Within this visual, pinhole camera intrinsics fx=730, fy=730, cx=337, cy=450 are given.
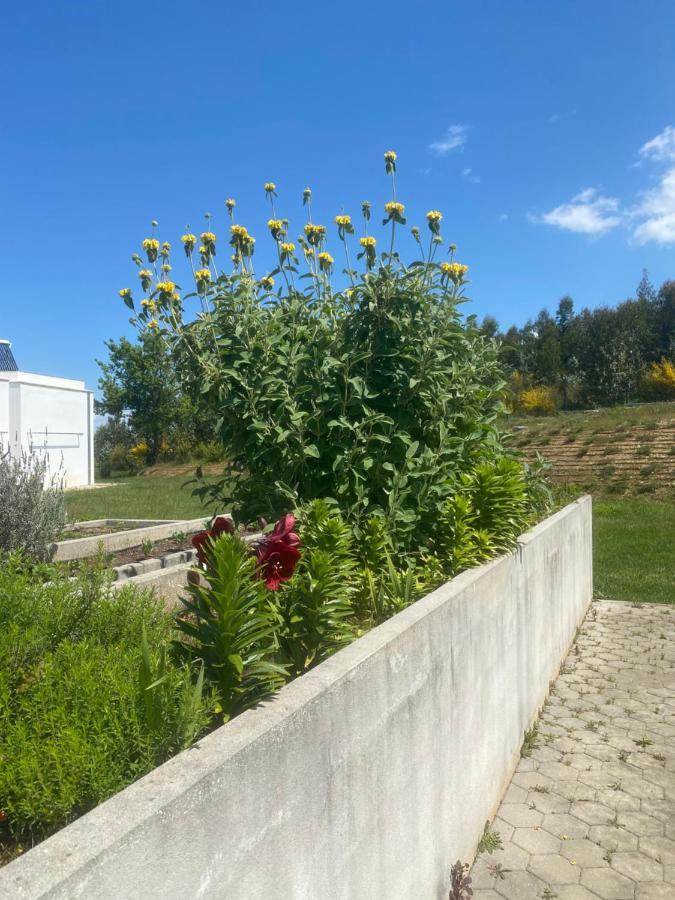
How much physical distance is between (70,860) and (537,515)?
4907mm

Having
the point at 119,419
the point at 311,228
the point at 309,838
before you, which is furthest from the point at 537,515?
the point at 119,419

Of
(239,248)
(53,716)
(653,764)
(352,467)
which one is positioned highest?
(239,248)

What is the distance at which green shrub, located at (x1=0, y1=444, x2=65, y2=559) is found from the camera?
19.6 feet

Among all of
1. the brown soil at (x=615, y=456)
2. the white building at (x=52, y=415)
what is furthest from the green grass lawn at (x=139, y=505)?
the brown soil at (x=615, y=456)

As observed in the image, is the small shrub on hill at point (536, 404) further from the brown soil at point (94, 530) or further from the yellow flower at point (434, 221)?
the yellow flower at point (434, 221)

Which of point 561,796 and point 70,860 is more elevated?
point 70,860

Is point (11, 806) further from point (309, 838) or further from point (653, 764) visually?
point (653, 764)

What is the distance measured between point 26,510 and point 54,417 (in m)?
23.8

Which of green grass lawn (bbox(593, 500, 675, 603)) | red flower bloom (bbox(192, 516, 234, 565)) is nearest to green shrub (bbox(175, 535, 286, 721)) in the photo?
red flower bloom (bbox(192, 516, 234, 565))

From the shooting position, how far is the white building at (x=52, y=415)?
2634 cm

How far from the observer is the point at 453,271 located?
403 centimetres

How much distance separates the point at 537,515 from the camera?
18.6ft

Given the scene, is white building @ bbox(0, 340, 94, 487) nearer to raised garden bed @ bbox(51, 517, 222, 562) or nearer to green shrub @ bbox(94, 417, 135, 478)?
green shrub @ bbox(94, 417, 135, 478)

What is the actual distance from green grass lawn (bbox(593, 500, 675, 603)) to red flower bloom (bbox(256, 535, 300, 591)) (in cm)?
665
